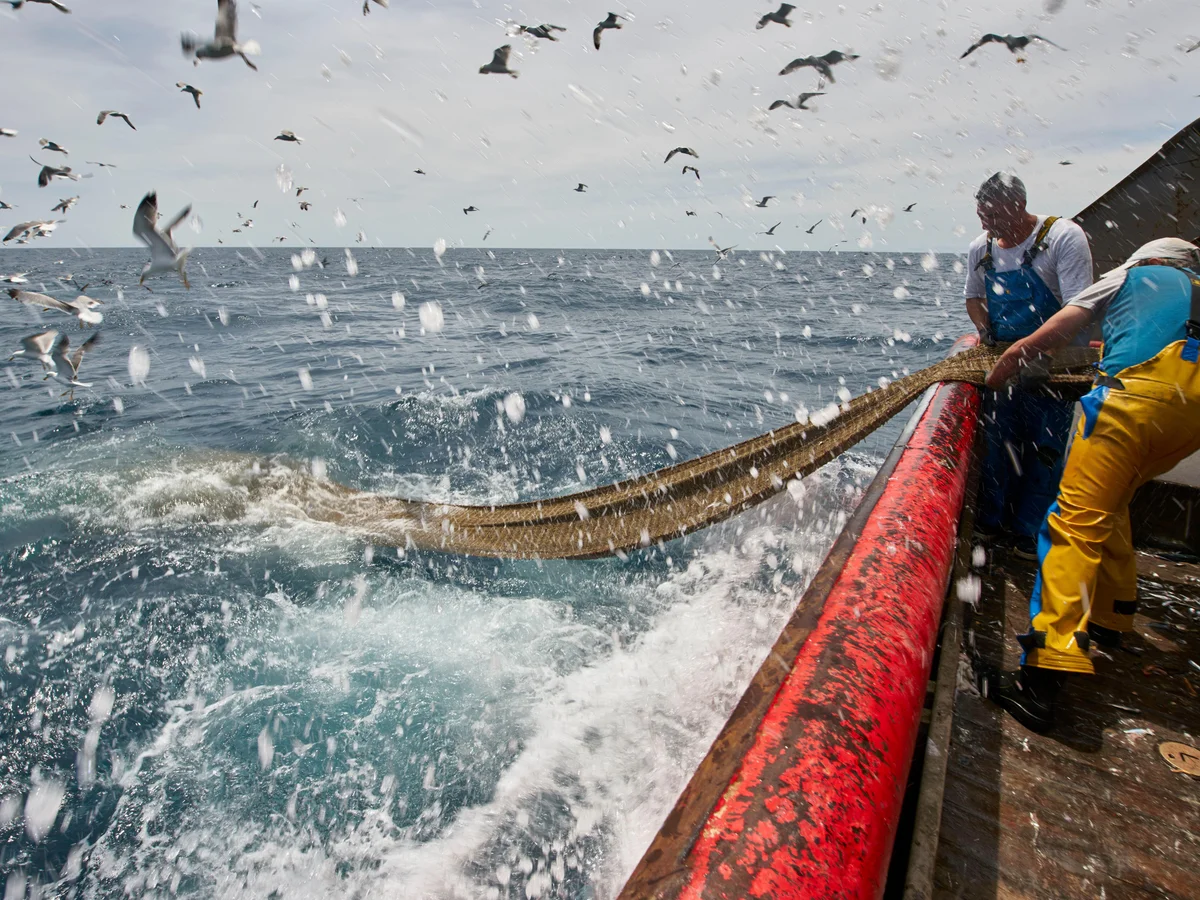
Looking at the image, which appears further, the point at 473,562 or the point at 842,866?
the point at 473,562

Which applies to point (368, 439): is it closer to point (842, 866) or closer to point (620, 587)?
point (620, 587)

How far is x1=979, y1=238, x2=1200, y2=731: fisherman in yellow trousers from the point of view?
6.88ft

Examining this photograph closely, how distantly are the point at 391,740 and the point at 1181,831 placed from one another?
12.3 ft

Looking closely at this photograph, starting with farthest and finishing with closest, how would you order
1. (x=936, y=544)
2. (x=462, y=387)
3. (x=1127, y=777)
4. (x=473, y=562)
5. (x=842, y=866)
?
(x=462, y=387) → (x=473, y=562) → (x=936, y=544) → (x=1127, y=777) → (x=842, y=866)

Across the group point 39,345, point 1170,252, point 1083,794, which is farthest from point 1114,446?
point 39,345

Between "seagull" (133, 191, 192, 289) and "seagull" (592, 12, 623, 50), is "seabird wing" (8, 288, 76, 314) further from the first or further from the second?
"seagull" (592, 12, 623, 50)

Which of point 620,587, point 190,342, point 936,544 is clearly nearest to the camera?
point 936,544

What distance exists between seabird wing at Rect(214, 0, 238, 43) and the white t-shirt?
5.24m

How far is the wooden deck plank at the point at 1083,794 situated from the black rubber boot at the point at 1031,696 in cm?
Result: 5

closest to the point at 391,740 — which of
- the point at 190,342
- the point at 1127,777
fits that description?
the point at 1127,777

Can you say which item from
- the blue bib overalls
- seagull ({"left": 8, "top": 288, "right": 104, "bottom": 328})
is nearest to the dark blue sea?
the blue bib overalls

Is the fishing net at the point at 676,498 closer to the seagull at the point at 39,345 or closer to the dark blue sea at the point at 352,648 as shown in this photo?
the dark blue sea at the point at 352,648

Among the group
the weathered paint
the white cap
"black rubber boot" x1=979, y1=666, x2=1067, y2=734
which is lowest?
"black rubber boot" x1=979, y1=666, x2=1067, y2=734

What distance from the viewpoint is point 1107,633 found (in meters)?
2.62
